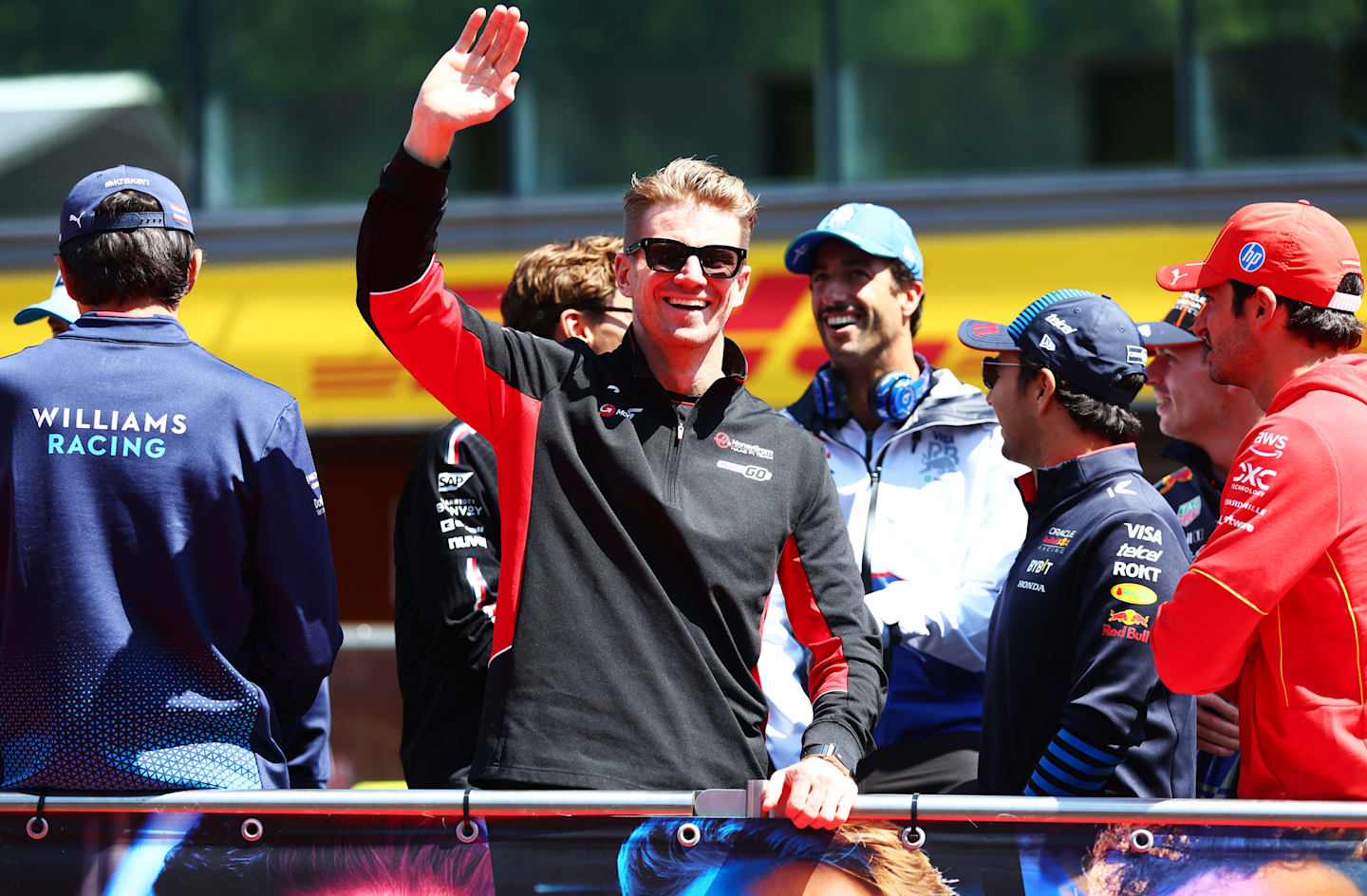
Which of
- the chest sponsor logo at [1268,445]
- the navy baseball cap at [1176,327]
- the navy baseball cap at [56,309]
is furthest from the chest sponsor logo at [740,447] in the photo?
the navy baseball cap at [56,309]

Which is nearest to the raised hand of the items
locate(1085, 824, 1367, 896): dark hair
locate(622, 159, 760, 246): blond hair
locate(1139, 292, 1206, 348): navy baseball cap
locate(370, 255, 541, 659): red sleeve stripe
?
locate(370, 255, 541, 659): red sleeve stripe

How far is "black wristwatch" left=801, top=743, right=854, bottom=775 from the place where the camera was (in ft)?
9.23

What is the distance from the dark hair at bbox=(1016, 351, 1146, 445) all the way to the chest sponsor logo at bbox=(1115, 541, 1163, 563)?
1.28 feet

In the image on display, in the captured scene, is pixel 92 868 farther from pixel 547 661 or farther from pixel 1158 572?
pixel 1158 572

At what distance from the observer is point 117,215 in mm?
3078

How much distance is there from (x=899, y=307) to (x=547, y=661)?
2.12 metres

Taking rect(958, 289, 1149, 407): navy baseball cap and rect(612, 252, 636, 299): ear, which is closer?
rect(612, 252, 636, 299): ear

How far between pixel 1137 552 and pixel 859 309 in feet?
4.90

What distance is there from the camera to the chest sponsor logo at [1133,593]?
319 cm

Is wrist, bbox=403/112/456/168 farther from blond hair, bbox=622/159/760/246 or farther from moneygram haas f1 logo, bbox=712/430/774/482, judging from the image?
moneygram haas f1 logo, bbox=712/430/774/482

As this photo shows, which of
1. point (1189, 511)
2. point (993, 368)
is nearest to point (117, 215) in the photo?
point (993, 368)

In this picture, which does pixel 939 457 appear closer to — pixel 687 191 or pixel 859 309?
pixel 859 309

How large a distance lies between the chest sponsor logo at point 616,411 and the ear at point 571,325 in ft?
3.96

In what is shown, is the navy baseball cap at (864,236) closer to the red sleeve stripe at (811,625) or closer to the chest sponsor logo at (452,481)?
the chest sponsor logo at (452,481)
